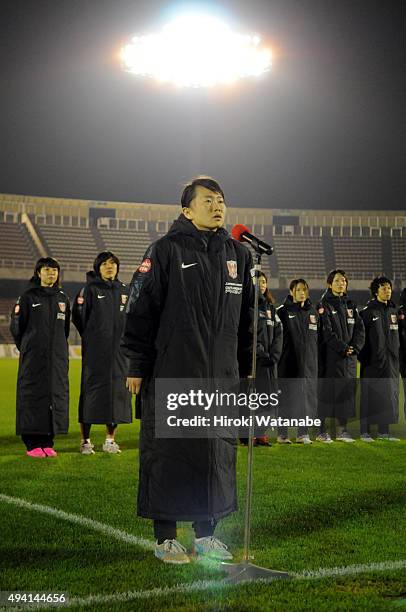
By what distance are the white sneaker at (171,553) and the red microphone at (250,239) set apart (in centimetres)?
159

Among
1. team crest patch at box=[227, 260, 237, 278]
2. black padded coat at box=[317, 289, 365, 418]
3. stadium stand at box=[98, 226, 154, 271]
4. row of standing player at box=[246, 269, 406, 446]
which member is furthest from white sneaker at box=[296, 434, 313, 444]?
stadium stand at box=[98, 226, 154, 271]

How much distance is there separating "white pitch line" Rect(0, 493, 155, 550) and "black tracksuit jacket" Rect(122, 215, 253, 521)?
0.58 m

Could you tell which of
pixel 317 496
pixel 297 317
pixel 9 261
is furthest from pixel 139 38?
pixel 317 496

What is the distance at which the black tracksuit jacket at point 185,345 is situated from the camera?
3.85 m

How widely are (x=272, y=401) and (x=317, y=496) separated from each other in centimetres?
348

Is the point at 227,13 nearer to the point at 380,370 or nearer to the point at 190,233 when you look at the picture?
the point at 380,370

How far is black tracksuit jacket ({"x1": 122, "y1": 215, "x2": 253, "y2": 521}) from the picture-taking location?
3.85 metres

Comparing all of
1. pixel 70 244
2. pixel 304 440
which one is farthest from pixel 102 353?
pixel 70 244

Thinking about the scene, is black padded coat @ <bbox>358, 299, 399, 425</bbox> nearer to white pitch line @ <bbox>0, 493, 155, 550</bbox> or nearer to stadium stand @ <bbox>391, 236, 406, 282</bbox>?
white pitch line @ <bbox>0, 493, 155, 550</bbox>

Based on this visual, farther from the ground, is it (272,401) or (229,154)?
(229,154)

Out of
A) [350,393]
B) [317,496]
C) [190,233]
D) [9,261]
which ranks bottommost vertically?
[317,496]

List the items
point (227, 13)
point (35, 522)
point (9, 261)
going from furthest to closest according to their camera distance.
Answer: point (9, 261), point (227, 13), point (35, 522)

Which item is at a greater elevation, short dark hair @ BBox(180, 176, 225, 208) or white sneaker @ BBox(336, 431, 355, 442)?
short dark hair @ BBox(180, 176, 225, 208)

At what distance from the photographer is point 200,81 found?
116ft
